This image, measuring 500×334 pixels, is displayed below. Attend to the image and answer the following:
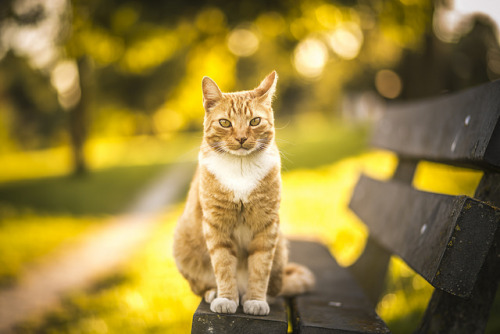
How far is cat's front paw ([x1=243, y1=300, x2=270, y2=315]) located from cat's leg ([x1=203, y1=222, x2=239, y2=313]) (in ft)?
0.20

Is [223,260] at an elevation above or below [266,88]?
below

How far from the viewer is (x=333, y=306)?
6.18 feet

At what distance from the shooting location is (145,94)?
46.5 ft

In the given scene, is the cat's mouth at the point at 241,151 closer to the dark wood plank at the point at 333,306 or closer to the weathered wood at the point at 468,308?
the dark wood plank at the point at 333,306

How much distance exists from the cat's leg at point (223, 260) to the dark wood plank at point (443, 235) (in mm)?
771

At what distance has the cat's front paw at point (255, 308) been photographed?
163cm

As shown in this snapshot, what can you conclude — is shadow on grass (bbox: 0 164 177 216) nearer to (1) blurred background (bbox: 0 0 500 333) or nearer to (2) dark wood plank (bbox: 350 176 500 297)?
(1) blurred background (bbox: 0 0 500 333)

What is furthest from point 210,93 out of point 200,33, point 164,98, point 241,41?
point 164,98

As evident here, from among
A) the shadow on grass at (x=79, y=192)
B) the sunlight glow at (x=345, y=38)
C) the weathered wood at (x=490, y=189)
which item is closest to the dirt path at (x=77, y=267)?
the shadow on grass at (x=79, y=192)

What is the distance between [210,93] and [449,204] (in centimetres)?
114

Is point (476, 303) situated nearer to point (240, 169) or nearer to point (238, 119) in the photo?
point (240, 169)

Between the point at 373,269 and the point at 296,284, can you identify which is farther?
the point at 373,269

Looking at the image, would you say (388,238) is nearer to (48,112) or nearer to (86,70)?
(86,70)

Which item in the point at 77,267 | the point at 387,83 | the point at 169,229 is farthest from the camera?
the point at 387,83
